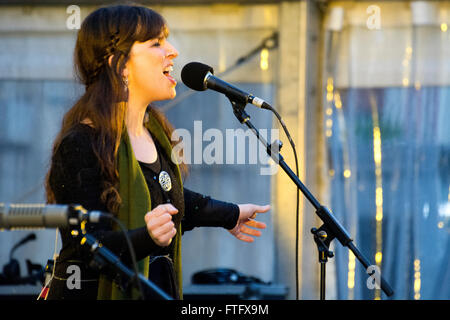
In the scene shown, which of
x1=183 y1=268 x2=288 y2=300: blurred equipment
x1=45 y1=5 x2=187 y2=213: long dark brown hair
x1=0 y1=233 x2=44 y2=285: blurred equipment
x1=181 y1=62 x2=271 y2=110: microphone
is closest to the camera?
x1=45 y1=5 x2=187 y2=213: long dark brown hair

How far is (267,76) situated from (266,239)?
1.19 meters

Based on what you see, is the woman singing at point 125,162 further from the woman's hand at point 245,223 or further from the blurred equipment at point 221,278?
the blurred equipment at point 221,278

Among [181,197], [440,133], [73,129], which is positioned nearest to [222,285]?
[440,133]

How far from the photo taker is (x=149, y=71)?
8.25 feet

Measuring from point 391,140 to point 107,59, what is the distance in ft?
10.1

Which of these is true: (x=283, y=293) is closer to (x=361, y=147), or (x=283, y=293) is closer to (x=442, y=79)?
(x=361, y=147)

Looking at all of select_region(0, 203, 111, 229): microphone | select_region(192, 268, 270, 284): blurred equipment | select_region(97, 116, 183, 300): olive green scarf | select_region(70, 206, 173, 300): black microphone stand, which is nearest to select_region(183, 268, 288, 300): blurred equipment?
select_region(192, 268, 270, 284): blurred equipment

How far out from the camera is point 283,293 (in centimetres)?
474

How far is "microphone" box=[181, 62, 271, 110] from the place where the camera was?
8.23 feet

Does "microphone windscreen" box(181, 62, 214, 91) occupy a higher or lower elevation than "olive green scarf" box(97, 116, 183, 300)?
higher

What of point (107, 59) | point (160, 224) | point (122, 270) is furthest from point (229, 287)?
point (122, 270)

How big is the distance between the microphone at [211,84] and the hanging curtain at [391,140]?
9.15ft

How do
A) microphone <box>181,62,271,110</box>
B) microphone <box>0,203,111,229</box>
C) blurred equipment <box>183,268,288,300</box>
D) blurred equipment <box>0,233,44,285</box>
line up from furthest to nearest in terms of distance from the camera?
blurred equipment <box>0,233,44,285</box> → blurred equipment <box>183,268,288,300</box> → microphone <box>181,62,271,110</box> → microphone <box>0,203,111,229</box>

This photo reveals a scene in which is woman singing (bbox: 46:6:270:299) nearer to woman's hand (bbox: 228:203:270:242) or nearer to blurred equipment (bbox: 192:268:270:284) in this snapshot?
woman's hand (bbox: 228:203:270:242)
